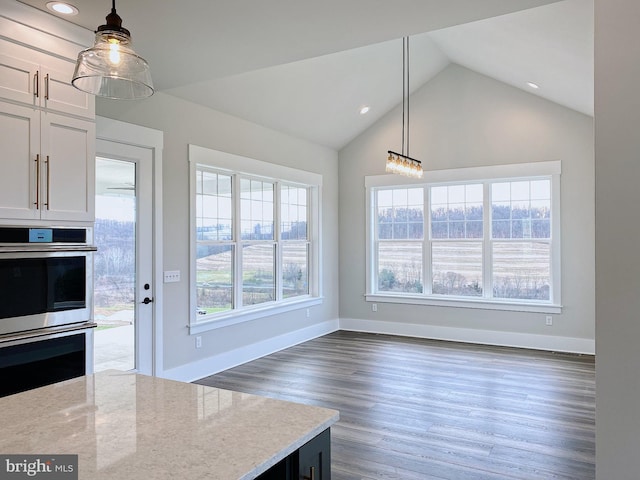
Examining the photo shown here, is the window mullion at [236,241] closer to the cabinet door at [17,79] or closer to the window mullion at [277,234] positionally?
the window mullion at [277,234]

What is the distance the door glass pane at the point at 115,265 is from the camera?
13.4ft

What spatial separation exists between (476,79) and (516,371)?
3.85m

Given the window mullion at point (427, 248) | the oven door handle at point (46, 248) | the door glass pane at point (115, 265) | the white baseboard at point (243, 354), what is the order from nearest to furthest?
1. the oven door handle at point (46, 248)
2. the door glass pane at point (115, 265)
3. the white baseboard at point (243, 354)
4. the window mullion at point (427, 248)

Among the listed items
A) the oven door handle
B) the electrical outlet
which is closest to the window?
the electrical outlet

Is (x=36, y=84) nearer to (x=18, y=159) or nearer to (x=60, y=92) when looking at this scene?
(x=60, y=92)

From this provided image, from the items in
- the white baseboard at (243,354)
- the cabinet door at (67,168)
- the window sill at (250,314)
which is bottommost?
the white baseboard at (243,354)

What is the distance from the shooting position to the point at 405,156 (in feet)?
18.6

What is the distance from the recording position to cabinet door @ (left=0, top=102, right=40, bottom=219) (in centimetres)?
254

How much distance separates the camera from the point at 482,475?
116 inches

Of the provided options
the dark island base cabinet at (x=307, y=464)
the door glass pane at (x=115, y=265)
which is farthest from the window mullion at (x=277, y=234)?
the dark island base cabinet at (x=307, y=464)

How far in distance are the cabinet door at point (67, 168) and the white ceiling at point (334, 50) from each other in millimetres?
627

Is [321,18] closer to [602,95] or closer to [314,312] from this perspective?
[602,95]

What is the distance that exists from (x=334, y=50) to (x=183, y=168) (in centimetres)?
217

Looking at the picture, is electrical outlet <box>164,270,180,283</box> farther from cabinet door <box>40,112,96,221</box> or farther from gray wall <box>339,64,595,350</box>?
gray wall <box>339,64,595,350</box>
